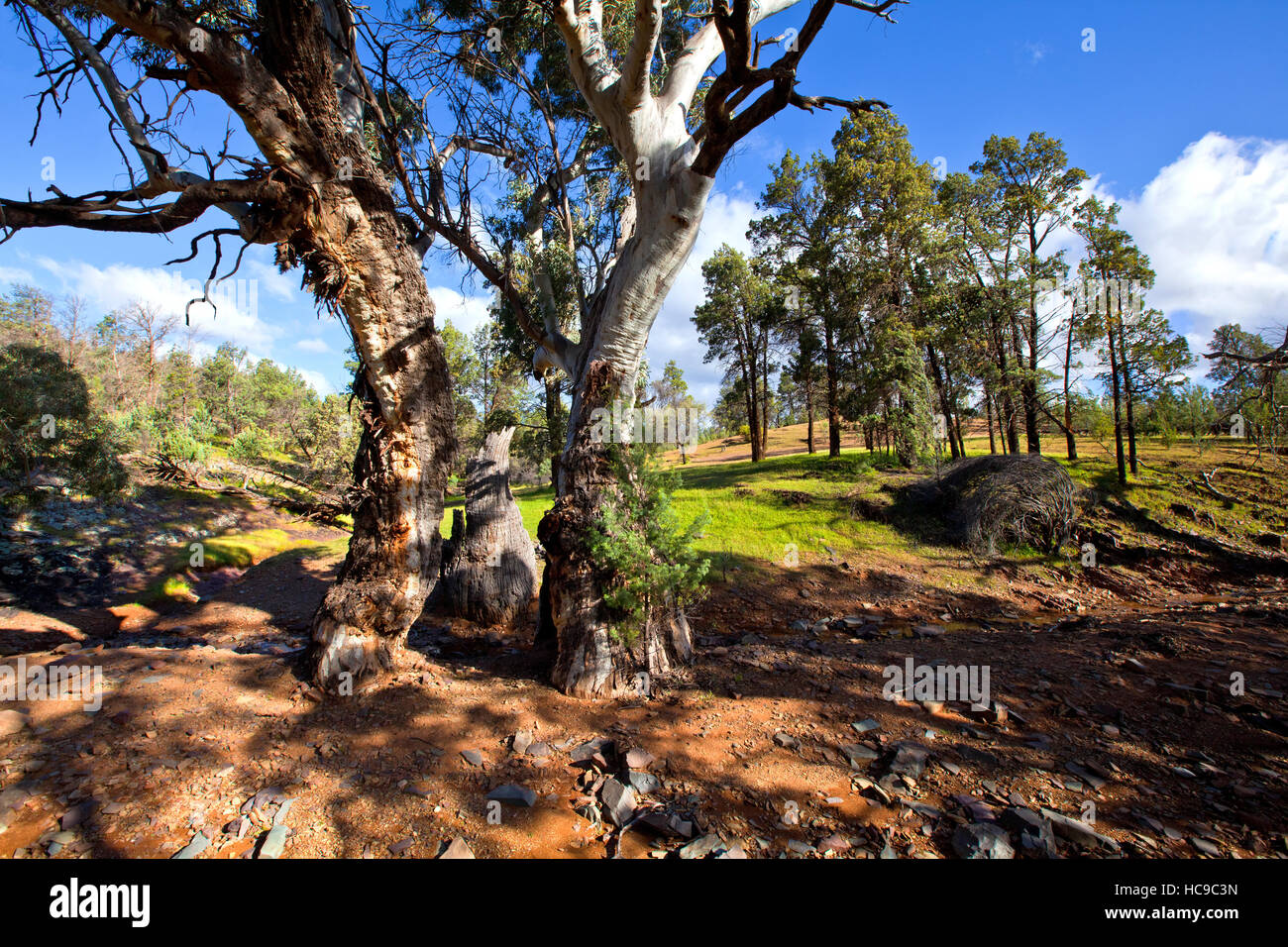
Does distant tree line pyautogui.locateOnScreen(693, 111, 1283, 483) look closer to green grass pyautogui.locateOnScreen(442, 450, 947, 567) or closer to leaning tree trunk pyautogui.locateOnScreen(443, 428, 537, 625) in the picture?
green grass pyautogui.locateOnScreen(442, 450, 947, 567)

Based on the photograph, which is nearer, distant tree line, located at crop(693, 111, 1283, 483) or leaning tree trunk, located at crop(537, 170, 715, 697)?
leaning tree trunk, located at crop(537, 170, 715, 697)

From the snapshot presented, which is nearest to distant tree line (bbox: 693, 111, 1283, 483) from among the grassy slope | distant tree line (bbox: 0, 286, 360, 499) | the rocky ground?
the grassy slope

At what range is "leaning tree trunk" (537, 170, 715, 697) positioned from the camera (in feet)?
14.8

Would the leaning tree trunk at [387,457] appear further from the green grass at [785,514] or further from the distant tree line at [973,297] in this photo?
the distant tree line at [973,297]

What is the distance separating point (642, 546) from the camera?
450 cm

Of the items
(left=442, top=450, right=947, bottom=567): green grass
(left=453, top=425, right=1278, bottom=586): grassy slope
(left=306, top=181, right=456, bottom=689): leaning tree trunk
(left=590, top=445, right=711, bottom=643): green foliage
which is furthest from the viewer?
(left=442, top=450, right=947, bottom=567): green grass

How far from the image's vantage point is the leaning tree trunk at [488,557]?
7449mm

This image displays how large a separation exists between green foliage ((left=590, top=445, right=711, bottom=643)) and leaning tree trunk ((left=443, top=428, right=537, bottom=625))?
3.44 meters

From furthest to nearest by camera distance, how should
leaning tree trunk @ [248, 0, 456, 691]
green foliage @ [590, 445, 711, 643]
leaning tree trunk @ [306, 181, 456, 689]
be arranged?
green foliage @ [590, 445, 711, 643], leaning tree trunk @ [306, 181, 456, 689], leaning tree trunk @ [248, 0, 456, 691]

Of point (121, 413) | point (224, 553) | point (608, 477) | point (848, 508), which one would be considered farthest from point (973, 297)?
point (121, 413)

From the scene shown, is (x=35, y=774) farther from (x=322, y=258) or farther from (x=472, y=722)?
(x=322, y=258)

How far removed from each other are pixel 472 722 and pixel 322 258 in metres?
3.86
